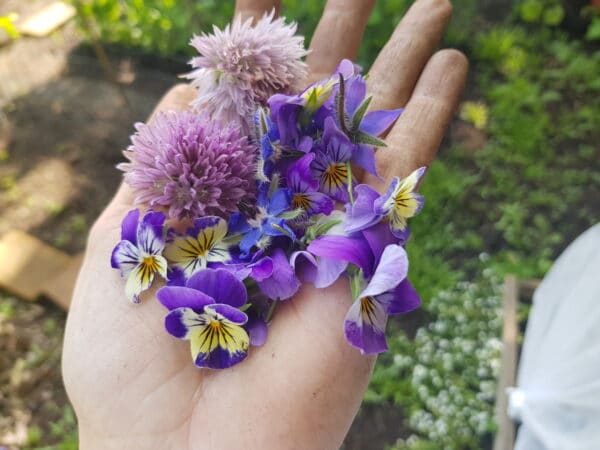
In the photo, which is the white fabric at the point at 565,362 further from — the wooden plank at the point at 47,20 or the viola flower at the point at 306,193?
the wooden plank at the point at 47,20

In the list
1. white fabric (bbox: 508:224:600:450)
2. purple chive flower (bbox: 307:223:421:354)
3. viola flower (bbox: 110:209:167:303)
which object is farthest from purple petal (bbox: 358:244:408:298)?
white fabric (bbox: 508:224:600:450)

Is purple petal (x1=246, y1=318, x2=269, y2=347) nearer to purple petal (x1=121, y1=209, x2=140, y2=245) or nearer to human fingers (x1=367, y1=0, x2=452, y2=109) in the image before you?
purple petal (x1=121, y1=209, x2=140, y2=245)

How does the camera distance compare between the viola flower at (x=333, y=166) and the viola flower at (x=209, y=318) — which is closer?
the viola flower at (x=209, y=318)

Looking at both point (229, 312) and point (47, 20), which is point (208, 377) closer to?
point (229, 312)

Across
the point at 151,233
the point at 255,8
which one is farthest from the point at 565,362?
the point at 255,8

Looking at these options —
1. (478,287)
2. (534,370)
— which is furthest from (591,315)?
(478,287)

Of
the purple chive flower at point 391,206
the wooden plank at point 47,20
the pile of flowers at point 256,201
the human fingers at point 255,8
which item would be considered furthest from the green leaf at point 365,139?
the wooden plank at point 47,20
